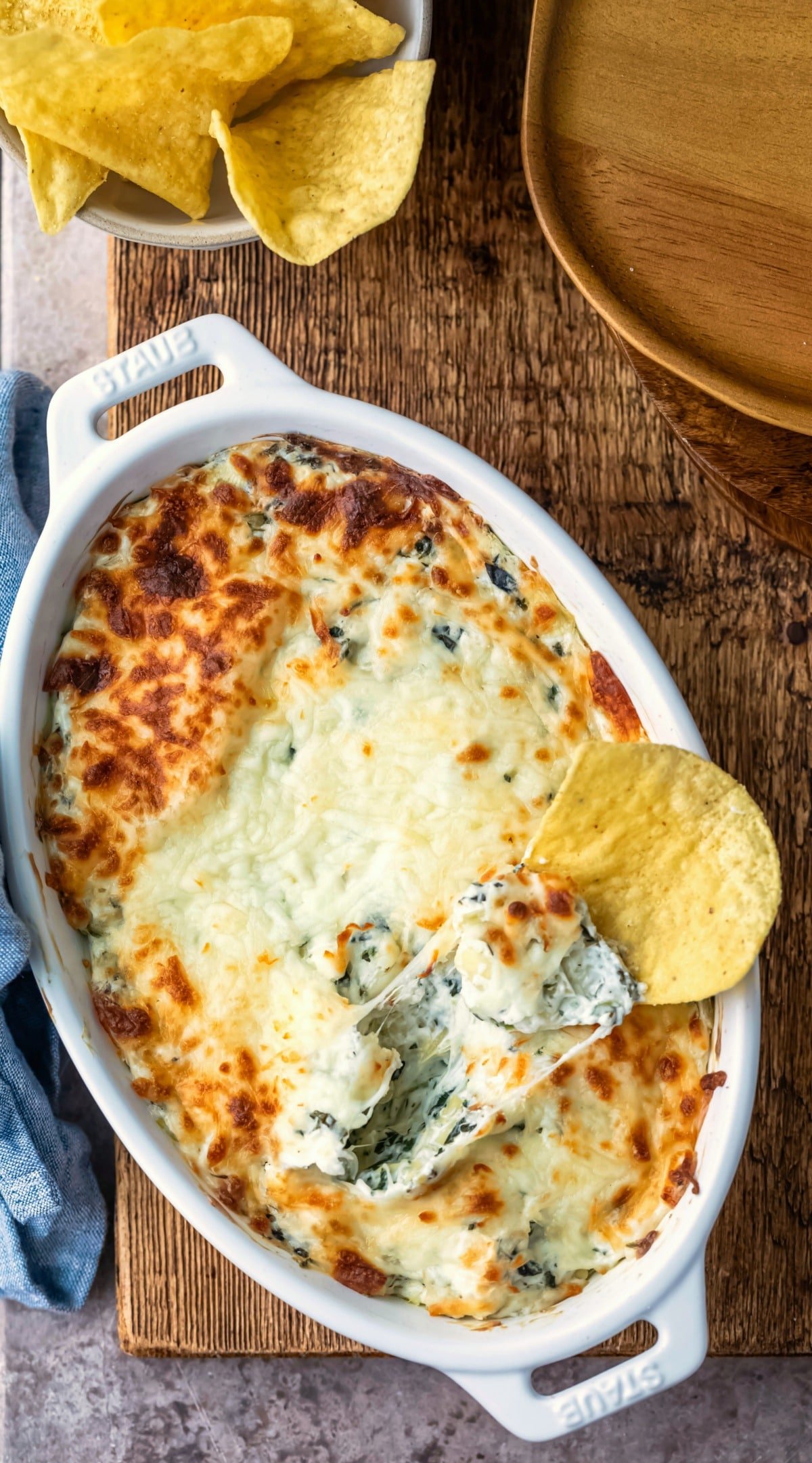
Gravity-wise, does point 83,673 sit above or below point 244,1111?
above

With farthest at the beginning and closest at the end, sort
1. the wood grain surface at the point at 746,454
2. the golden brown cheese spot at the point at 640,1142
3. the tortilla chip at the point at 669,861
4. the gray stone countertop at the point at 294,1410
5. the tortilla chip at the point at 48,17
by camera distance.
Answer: the gray stone countertop at the point at 294,1410, the wood grain surface at the point at 746,454, the tortilla chip at the point at 48,17, the golden brown cheese spot at the point at 640,1142, the tortilla chip at the point at 669,861

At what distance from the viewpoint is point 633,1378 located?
1625 mm

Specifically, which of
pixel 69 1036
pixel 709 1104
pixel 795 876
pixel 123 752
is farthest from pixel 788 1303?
pixel 123 752

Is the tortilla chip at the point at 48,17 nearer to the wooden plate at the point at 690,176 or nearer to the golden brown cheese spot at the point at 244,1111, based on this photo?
the wooden plate at the point at 690,176

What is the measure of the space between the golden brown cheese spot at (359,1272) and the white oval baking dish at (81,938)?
0.02 meters

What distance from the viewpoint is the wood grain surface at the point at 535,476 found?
1.98m

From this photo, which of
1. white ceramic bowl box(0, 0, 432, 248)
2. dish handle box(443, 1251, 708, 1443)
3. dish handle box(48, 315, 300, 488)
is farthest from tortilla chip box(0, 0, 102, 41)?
dish handle box(443, 1251, 708, 1443)

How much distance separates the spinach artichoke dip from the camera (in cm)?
166

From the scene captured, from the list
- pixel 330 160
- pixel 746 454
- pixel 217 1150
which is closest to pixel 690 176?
pixel 746 454

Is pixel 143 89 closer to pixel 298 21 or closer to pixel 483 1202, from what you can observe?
pixel 298 21

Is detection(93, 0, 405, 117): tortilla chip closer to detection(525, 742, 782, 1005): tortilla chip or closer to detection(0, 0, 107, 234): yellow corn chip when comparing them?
detection(0, 0, 107, 234): yellow corn chip

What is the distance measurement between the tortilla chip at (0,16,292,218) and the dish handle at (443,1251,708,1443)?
5.52 feet

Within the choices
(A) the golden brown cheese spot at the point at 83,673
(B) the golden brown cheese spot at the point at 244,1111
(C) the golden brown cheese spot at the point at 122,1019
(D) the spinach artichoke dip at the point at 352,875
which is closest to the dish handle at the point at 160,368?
(D) the spinach artichoke dip at the point at 352,875

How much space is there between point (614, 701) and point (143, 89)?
1070mm
